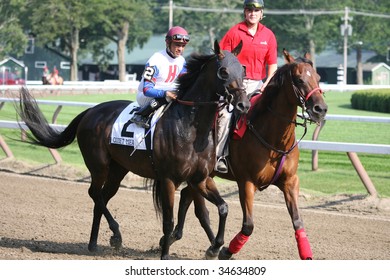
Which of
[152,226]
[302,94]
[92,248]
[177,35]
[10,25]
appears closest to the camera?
[302,94]

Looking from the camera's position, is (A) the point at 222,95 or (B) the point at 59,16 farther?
(B) the point at 59,16

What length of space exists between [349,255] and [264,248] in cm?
81

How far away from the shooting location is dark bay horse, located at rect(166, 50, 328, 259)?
654 cm

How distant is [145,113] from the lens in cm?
702

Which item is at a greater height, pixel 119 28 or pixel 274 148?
pixel 274 148

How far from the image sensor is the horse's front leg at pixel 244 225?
21.9 ft

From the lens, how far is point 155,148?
6836 mm

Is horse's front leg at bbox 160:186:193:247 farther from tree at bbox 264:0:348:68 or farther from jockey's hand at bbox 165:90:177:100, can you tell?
tree at bbox 264:0:348:68

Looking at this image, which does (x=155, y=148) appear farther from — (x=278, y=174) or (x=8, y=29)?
(x=8, y=29)

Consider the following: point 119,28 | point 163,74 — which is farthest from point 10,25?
point 163,74

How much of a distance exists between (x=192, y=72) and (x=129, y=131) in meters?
0.84

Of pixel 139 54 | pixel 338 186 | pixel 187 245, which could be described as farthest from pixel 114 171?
pixel 139 54

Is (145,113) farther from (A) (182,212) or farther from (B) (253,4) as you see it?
(B) (253,4)
